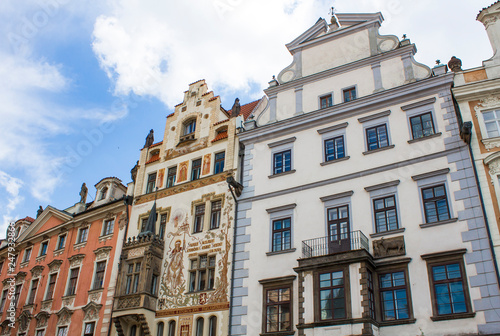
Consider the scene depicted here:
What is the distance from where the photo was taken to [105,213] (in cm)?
2977

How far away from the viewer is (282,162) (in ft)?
→ 79.8

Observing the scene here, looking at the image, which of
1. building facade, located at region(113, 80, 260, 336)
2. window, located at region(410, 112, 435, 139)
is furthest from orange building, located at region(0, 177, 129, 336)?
window, located at region(410, 112, 435, 139)

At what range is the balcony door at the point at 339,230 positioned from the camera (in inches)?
787

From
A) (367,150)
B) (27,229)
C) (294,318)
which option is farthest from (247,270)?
(27,229)

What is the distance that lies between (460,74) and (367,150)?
494 centimetres

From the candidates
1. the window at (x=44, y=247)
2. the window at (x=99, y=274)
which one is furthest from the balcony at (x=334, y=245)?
the window at (x=44, y=247)

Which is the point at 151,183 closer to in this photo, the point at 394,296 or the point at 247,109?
the point at 247,109

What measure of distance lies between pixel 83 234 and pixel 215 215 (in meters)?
10.3

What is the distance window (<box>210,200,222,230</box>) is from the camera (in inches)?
971

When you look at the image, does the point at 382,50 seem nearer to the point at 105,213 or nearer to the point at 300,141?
the point at 300,141

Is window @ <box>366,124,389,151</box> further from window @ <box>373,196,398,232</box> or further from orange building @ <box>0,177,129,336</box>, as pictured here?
orange building @ <box>0,177,129,336</box>

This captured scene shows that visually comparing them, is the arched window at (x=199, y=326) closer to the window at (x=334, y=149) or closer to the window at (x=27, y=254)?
the window at (x=334, y=149)

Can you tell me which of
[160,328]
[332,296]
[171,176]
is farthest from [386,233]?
[171,176]

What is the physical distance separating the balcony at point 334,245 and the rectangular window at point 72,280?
14.7 m
